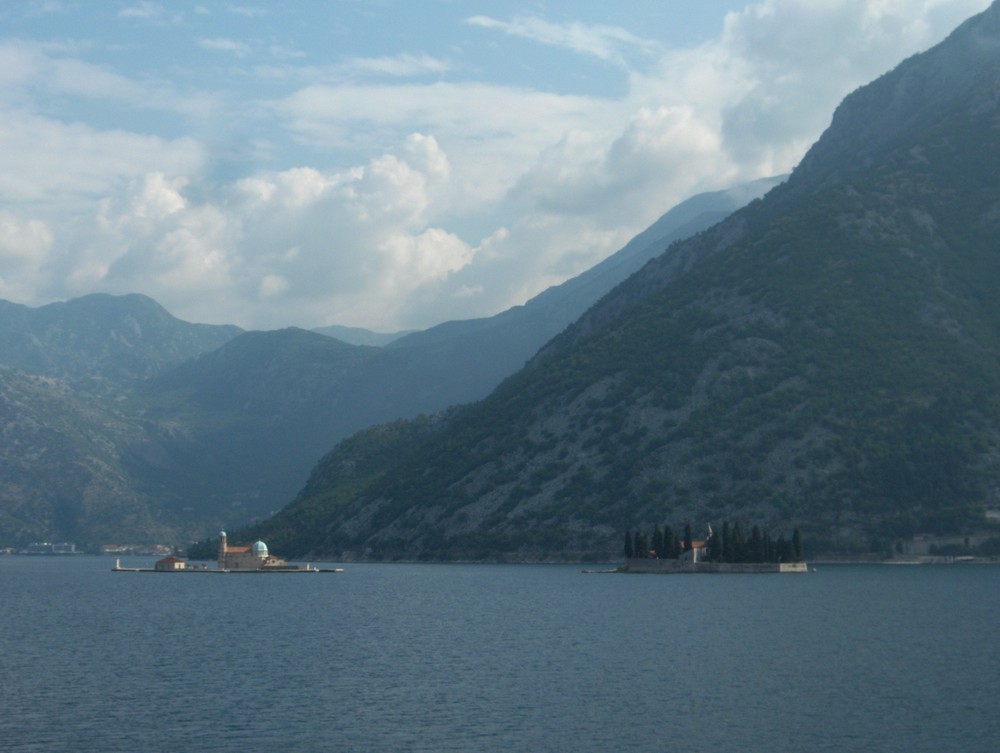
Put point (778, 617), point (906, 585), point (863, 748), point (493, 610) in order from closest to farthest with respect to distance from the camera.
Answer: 1. point (863, 748)
2. point (778, 617)
3. point (493, 610)
4. point (906, 585)

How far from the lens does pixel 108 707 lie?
79.0m

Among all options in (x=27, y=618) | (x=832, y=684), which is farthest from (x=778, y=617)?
(x=27, y=618)

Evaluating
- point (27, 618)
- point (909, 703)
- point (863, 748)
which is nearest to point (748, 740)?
point (863, 748)

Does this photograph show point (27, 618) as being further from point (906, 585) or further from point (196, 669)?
point (906, 585)

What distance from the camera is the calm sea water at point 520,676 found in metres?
69.8

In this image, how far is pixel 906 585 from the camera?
172750 millimetres

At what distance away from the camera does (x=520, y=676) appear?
91.0 metres

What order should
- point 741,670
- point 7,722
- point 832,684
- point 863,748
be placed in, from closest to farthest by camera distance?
point 863,748
point 7,722
point 832,684
point 741,670

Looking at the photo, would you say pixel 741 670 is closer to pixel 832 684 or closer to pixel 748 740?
pixel 832 684

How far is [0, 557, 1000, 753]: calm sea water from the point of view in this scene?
69.8m

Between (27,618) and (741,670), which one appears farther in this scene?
(27,618)

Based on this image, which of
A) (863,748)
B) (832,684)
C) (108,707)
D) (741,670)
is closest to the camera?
(863,748)

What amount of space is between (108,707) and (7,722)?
270 inches

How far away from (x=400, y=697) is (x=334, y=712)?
20.8 ft
